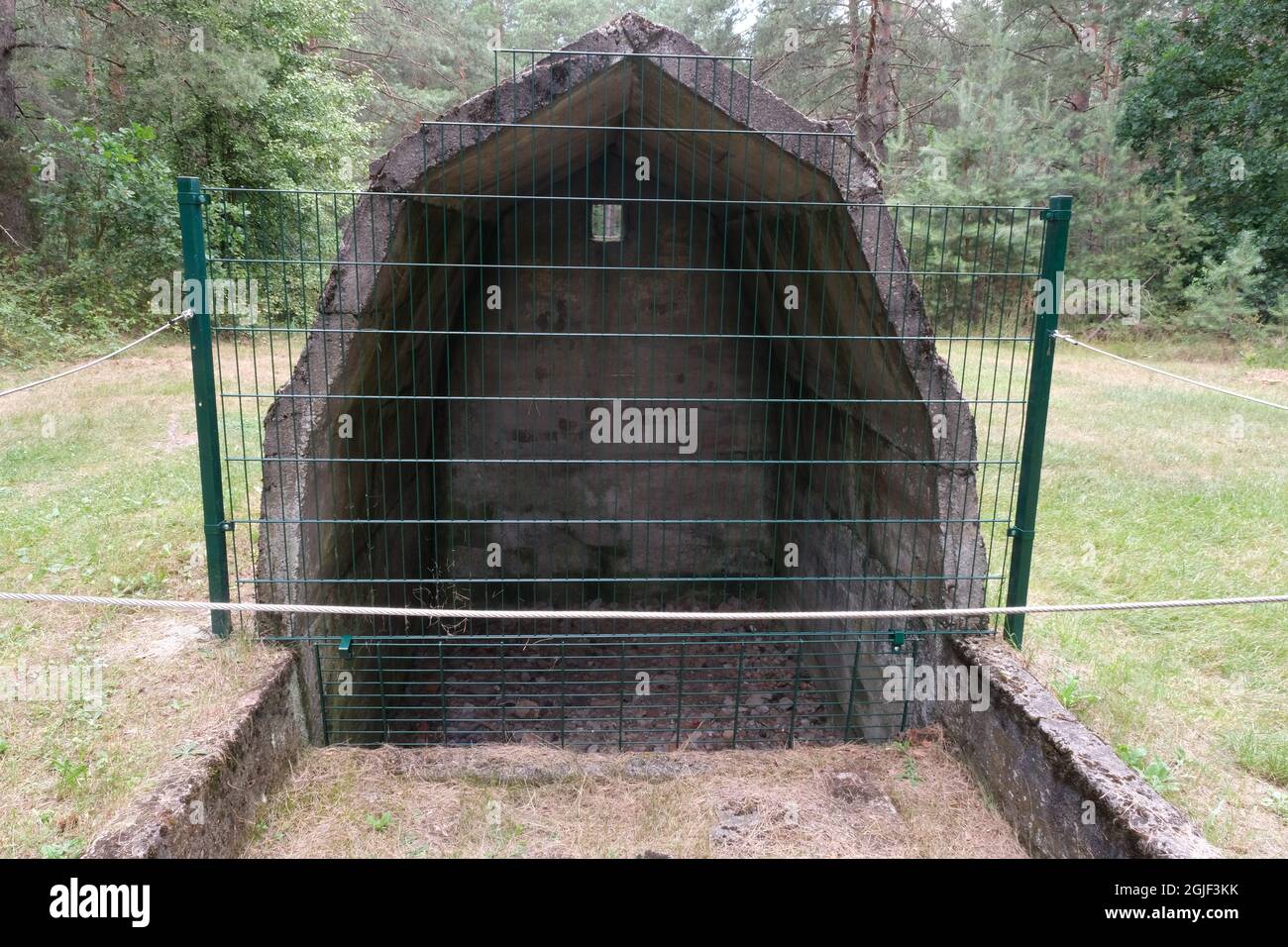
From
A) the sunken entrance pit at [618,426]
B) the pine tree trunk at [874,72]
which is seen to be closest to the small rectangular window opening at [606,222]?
the sunken entrance pit at [618,426]

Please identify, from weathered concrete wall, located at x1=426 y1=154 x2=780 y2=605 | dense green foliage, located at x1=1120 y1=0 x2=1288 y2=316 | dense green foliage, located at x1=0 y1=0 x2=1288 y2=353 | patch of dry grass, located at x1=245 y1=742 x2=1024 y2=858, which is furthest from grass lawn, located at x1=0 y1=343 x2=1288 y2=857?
dense green foliage, located at x1=1120 y1=0 x2=1288 y2=316

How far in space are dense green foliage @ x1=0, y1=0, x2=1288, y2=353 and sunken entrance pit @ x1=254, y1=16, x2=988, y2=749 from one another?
7237 millimetres

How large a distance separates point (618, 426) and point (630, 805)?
406cm

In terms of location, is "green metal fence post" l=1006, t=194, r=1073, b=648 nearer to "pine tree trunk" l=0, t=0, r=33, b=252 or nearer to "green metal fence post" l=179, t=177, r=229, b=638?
"green metal fence post" l=179, t=177, r=229, b=638

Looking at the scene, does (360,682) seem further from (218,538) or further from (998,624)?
(998,624)

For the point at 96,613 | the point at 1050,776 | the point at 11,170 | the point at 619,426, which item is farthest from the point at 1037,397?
the point at 11,170

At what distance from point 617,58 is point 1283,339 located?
50.8ft

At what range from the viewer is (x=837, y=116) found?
13.2m

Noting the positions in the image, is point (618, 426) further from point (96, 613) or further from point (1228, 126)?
point (1228, 126)

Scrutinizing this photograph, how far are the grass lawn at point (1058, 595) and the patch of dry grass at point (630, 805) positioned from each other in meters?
0.69

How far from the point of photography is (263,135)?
15.7 meters

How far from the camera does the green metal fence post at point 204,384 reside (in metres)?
4.12

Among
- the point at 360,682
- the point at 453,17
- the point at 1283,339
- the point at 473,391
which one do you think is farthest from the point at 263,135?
the point at 1283,339

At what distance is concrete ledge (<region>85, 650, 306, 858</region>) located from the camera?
3.13 meters
